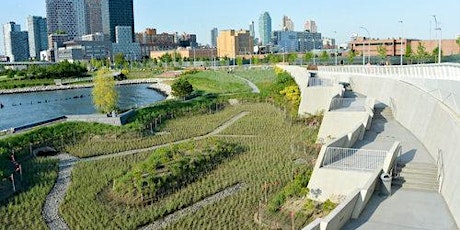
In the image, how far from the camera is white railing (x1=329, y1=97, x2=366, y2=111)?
20.9 meters

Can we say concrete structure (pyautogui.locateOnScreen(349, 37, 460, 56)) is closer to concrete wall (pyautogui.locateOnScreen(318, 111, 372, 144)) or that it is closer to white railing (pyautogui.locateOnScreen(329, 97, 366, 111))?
white railing (pyautogui.locateOnScreen(329, 97, 366, 111))

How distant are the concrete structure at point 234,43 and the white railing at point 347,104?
15940cm

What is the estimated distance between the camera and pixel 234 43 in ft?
598

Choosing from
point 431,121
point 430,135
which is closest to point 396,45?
point 431,121

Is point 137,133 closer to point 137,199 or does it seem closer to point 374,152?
point 137,199

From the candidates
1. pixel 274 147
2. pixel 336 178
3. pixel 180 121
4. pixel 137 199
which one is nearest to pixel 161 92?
pixel 180 121

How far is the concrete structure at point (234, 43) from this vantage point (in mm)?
182875

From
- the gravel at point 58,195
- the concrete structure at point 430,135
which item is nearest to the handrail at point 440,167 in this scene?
the concrete structure at point 430,135

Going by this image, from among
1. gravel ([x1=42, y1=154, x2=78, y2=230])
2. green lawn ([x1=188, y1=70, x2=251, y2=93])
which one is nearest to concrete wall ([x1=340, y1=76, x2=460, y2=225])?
gravel ([x1=42, y1=154, x2=78, y2=230])

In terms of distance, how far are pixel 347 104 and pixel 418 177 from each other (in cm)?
1029

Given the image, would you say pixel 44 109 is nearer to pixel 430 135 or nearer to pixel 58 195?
pixel 58 195

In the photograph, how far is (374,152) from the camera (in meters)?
13.9

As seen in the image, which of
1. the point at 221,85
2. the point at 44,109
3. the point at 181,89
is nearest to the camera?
the point at 181,89

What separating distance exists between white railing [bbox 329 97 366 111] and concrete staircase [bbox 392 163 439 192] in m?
7.45
